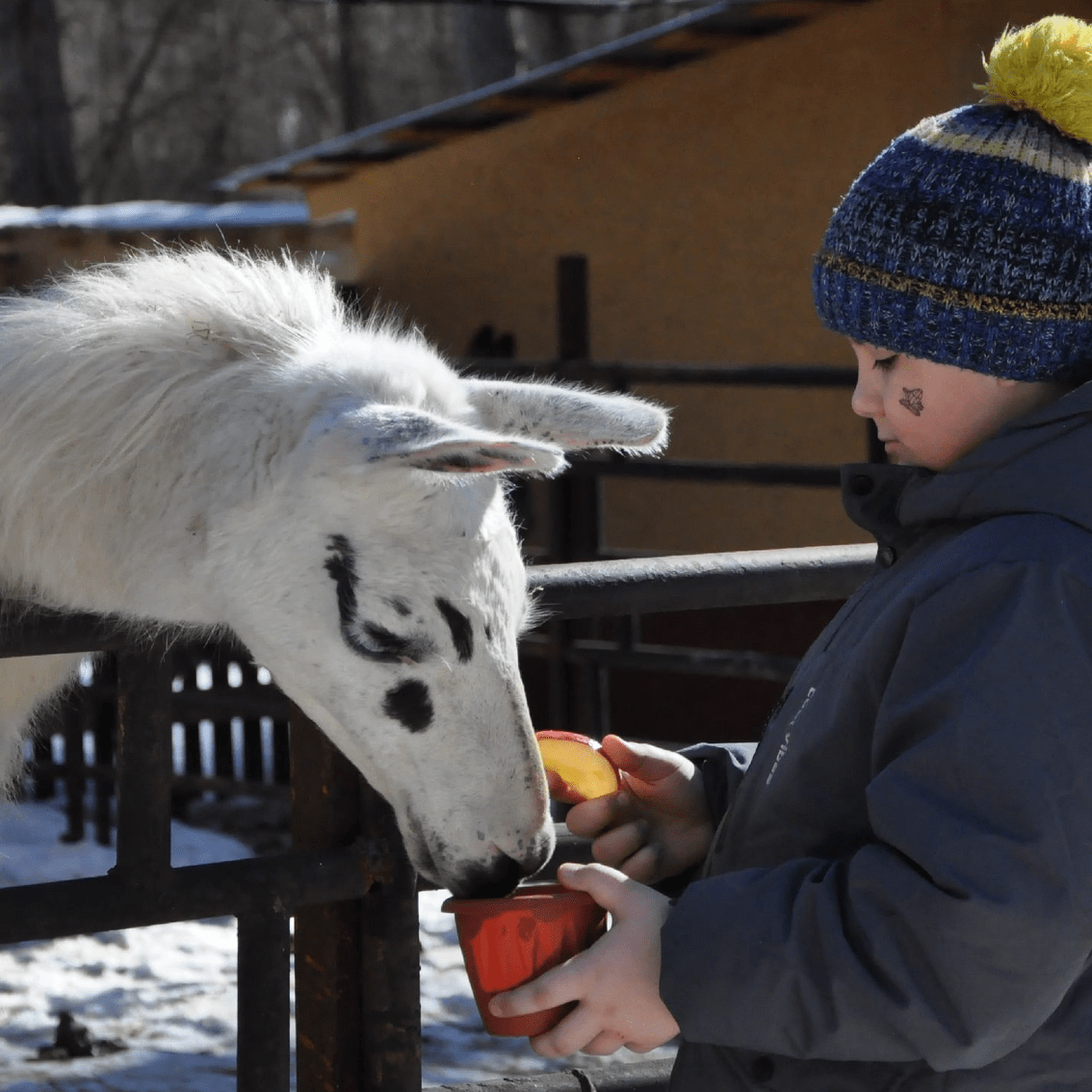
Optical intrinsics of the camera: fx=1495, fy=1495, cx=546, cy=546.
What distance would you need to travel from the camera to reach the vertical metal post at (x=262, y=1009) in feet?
6.37

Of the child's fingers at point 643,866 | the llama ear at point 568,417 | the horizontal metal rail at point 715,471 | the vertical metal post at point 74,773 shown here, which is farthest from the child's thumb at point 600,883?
the vertical metal post at point 74,773

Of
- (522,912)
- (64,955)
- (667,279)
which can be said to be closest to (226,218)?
(667,279)

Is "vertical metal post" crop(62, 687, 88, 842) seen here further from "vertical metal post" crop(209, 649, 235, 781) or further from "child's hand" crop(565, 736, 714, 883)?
"child's hand" crop(565, 736, 714, 883)

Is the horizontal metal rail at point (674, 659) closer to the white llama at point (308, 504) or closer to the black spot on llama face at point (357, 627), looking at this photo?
the white llama at point (308, 504)

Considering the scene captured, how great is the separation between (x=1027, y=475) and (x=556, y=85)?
737 cm

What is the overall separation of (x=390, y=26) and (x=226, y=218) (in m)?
17.7

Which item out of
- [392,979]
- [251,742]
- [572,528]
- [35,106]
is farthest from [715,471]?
[35,106]

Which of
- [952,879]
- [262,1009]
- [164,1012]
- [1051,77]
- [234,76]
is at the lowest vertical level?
[164,1012]

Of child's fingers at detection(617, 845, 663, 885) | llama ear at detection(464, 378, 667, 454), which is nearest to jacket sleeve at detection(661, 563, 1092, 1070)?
child's fingers at detection(617, 845, 663, 885)

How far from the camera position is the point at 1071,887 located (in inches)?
46.6

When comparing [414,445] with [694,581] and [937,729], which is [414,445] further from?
[937,729]

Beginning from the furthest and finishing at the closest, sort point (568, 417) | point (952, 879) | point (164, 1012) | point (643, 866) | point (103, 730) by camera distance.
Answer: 1. point (103, 730)
2. point (164, 1012)
3. point (568, 417)
4. point (643, 866)
5. point (952, 879)

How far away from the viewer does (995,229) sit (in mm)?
1325

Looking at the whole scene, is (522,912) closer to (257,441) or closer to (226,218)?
(257,441)
